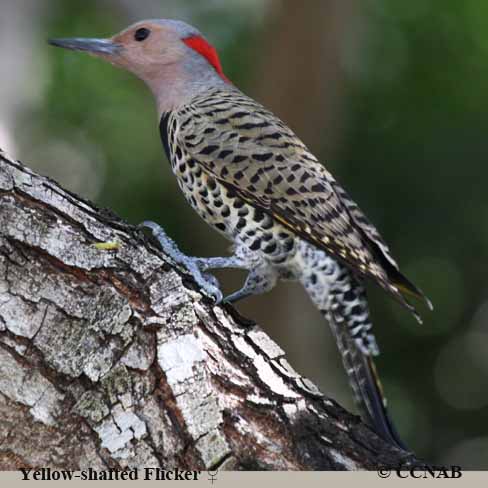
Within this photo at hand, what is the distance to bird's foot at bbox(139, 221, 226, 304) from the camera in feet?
11.0

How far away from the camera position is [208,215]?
4168mm

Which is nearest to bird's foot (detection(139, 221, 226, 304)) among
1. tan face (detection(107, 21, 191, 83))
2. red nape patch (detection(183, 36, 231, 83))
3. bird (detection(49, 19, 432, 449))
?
bird (detection(49, 19, 432, 449))

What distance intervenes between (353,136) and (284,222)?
16.6 feet

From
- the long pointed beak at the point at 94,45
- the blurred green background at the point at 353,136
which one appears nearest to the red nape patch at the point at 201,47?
the long pointed beak at the point at 94,45

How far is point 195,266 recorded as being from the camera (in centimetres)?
370

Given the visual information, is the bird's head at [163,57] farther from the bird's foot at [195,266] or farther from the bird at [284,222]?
→ the bird's foot at [195,266]

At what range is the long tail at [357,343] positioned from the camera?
392cm

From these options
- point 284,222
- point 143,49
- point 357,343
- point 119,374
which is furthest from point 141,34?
point 119,374

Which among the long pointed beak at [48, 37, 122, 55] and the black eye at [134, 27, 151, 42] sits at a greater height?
the black eye at [134, 27, 151, 42]

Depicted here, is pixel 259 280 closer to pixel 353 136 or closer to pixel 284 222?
pixel 284 222

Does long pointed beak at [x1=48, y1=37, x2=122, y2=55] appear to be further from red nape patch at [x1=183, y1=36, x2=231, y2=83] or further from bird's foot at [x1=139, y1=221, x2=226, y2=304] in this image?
bird's foot at [x1=139, y1=221, x2=226, y2=304]

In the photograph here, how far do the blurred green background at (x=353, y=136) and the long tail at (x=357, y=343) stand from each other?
3.13 meters

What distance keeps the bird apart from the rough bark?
786 millimetres

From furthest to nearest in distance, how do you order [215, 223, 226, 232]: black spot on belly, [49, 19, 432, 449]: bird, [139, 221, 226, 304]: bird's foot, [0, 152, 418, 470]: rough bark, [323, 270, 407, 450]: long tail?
[215, 223, 226, 232]: black spot on belly, [49, 19, 432, 449]: bird, [323, 270, 407, 450]: long tail, [139, 221, 226, 304]: bird's foot, [0, 152, 418, 470]: rough bark
